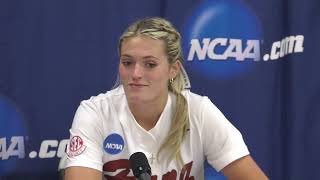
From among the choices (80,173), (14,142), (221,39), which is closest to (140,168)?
(80,173)

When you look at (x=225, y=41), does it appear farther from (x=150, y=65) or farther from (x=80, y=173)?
(x=80, y=173)

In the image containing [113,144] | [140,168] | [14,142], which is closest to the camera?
[140,168]

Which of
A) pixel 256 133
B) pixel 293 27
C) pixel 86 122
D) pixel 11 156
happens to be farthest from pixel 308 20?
A: pixel 11 156

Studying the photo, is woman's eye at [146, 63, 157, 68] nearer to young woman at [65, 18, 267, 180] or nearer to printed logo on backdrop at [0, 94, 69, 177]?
young woman at [65, 18, 267, 180]

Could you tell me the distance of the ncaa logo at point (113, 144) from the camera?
1.27m

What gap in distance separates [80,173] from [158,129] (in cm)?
24

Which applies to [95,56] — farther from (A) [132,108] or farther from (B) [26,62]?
(A) [132,108]

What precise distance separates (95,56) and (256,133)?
2.23ft

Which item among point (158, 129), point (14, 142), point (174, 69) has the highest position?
point (174, 69)

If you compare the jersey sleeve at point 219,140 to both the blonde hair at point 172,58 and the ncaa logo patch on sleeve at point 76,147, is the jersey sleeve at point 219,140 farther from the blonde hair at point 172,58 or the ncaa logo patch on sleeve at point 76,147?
the ncaa logo patch on sleeve at point 76,147

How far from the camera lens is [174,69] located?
127 cm

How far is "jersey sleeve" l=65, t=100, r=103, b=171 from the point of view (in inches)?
47.6

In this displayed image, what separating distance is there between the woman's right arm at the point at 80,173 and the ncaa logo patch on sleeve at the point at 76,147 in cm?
4

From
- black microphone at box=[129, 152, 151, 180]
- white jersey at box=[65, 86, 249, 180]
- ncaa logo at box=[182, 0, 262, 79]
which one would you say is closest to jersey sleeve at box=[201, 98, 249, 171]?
white jersey at box=[65, 86, 249, 180]
